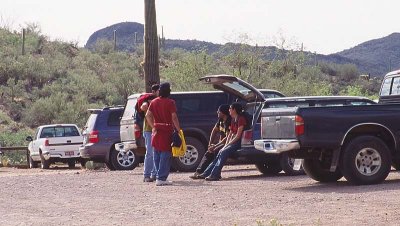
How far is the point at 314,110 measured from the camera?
16.1 m

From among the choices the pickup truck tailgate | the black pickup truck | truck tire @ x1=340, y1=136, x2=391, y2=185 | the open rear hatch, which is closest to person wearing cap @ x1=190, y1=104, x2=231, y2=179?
the open rear hatch

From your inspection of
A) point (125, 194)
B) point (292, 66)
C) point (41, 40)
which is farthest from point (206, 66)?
point (125, 194)

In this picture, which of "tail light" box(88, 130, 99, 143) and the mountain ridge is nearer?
"tail light" box(88, 130, 99, 143)

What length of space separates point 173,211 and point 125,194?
10.9 feet

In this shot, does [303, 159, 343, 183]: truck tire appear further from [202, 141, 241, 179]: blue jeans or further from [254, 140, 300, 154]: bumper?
[202, 141, 241, 179]: blue jeans

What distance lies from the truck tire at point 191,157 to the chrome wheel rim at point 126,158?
3.61m

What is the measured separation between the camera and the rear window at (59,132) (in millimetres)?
32844

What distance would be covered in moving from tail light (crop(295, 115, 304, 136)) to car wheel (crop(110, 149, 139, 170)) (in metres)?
11.0

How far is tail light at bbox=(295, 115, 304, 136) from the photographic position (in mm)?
16000

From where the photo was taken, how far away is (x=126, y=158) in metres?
26.6

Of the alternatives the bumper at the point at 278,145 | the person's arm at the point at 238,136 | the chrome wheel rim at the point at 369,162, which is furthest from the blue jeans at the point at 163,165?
the chrome wheel rim at the point at 369,162

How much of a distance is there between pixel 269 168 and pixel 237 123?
2.74 meters

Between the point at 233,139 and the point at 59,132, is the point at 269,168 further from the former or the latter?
the point at 59,132

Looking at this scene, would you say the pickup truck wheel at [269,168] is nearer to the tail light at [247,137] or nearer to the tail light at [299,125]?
the tail light at [247,137]
